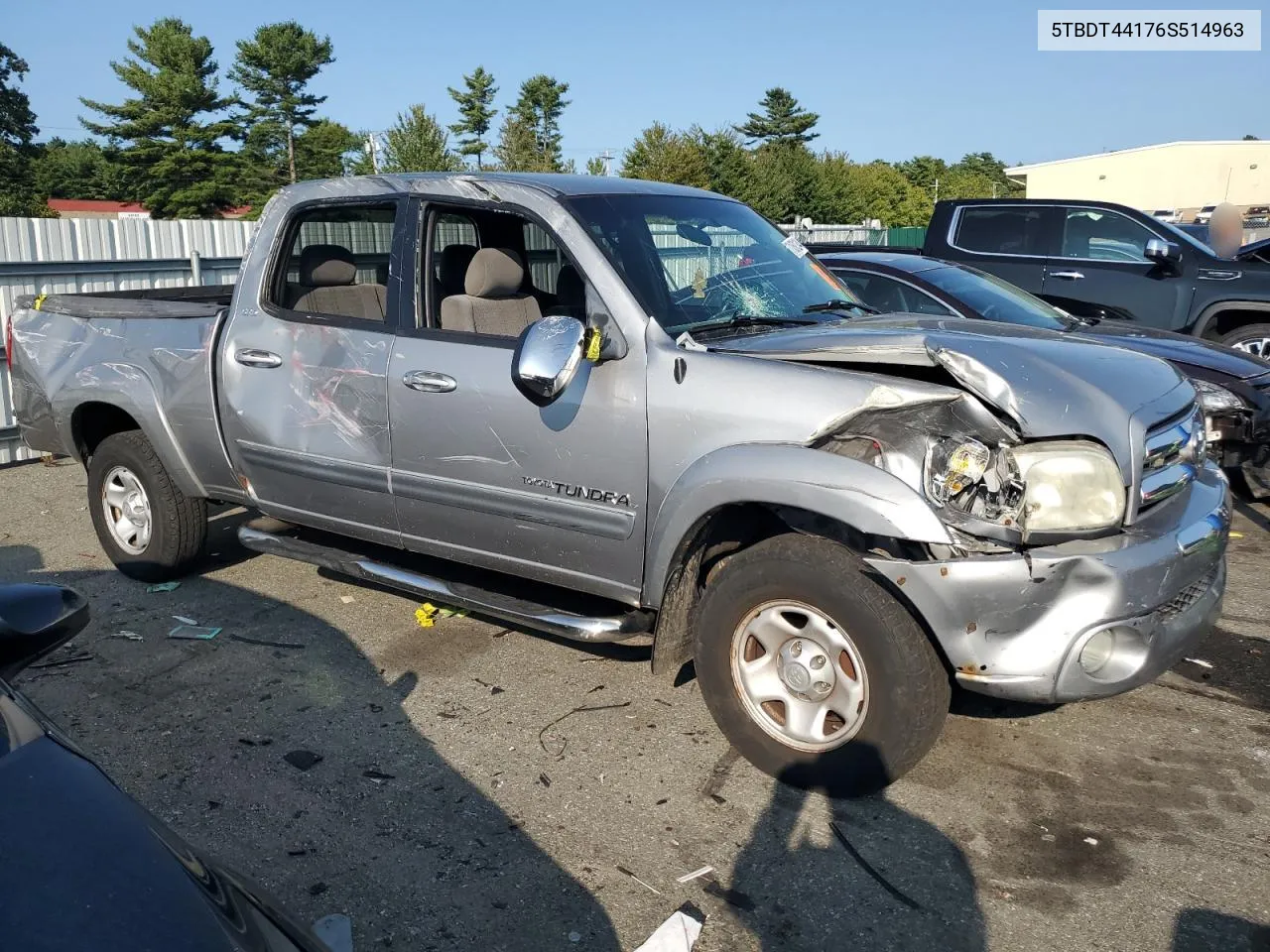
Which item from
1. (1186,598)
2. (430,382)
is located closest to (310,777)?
(430,382)

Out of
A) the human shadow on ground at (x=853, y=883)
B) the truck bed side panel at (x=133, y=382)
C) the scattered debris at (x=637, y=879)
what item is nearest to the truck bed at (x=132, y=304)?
the truck bed side panel at (x=133, y=382)

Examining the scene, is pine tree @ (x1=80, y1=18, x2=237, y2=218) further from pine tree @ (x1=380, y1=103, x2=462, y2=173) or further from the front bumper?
the front bumper

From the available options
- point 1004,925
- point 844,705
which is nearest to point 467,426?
point 844,705

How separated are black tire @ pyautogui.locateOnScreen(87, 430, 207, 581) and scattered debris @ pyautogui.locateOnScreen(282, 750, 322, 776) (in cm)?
216

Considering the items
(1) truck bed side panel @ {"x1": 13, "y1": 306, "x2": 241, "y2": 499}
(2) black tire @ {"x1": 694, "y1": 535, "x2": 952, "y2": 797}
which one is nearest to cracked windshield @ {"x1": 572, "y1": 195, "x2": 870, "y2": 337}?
(2) black tire @ {"x1": 694, "y1": 535, "x2": 952, "y2": 797}

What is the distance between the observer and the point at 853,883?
123 inches

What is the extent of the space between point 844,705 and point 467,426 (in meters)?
1.81

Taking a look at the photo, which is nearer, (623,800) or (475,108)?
(623,800)

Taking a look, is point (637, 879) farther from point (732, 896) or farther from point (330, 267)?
point (330, 267)

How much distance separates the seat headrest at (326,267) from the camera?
5.05 m

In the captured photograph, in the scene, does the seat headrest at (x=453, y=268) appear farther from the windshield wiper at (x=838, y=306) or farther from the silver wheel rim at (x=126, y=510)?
the silver wheel rim at (x=126, y=510)

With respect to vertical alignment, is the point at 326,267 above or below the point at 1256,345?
above

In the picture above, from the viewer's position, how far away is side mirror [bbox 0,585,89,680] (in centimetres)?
210

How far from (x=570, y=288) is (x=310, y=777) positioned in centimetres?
213
